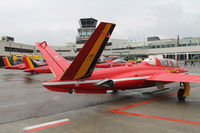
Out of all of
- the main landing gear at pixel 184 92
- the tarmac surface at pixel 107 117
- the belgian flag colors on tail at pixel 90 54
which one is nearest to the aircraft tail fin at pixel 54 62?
the belgian flag colors on tail at pixel 90 54

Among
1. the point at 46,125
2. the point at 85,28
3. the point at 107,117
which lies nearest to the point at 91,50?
the point at 107,117

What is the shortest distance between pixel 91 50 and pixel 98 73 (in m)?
2.45

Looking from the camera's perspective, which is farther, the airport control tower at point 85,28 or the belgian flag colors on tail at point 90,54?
the airport control tower at point 85,28

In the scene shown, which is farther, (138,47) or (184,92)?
(138,47)

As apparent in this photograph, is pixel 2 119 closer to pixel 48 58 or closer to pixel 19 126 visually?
pixel 19 126

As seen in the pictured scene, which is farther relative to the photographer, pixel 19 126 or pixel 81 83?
pixel 81 83

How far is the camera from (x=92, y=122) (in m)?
5.26

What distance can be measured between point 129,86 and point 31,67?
20923 mm

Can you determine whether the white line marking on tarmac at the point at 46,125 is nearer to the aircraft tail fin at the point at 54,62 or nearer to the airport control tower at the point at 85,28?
the aircraft tail fin at the point at 54,62

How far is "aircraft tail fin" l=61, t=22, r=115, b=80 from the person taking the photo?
15.5 feet

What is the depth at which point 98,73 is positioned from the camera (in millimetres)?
7223

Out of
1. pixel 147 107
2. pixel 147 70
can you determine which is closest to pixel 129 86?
pixel 147 107

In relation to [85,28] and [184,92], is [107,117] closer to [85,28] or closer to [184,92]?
[184,92]

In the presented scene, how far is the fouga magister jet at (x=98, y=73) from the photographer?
489 centimetres
